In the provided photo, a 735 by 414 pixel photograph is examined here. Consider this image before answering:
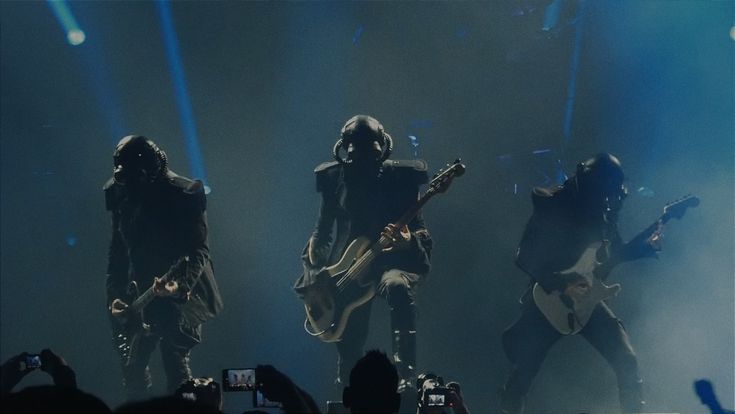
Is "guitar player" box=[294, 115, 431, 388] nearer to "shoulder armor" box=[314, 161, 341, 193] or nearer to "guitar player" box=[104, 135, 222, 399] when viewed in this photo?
"shoulder armor" box=[314, 161, 341, 193]

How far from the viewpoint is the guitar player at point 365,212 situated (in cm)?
677

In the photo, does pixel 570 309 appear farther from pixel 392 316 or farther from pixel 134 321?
pixel 134 321

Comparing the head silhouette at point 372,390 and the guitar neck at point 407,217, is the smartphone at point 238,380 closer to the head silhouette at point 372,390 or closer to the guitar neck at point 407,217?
the head silhouette at point 372,390

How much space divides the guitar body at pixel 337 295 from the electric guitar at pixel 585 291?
5.19ft

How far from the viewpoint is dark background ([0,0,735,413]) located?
28.2 feet

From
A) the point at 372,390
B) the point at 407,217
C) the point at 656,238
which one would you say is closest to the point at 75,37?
the point at 407,217

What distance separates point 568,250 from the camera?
6.85 m

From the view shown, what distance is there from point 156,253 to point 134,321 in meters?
0.65

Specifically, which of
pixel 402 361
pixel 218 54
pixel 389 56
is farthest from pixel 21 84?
pixel 402 361

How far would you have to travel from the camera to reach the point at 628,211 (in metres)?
8.63

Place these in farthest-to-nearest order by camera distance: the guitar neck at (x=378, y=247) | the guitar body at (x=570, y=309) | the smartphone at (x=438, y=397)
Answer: the guitar neck at (x=378, y=247) < the guitar body at (x=570, y=309) < the smartphone at (x=438, y=397)

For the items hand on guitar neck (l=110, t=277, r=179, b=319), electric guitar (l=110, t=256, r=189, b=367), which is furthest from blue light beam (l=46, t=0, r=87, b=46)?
hand on guitar neck (l=110, t=277, r=179, b=319)

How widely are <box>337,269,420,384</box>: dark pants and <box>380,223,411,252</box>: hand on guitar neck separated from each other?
0.75 ft

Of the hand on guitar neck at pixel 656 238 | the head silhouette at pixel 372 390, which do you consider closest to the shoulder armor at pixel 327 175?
the hand on guitar neck at pixel 656 238
